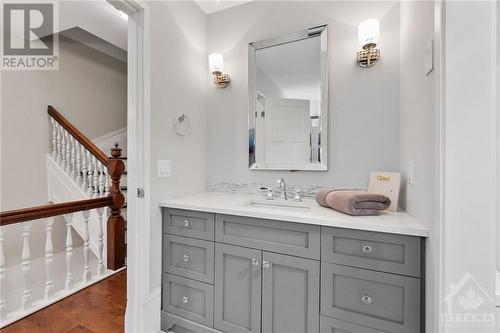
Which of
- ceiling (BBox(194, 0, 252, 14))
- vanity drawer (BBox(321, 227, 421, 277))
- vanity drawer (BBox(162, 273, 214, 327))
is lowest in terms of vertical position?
vanity drawer (BBox(162, 273, 214, 327))

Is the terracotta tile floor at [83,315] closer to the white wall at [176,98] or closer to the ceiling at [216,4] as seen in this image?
the white wall at [176,98]

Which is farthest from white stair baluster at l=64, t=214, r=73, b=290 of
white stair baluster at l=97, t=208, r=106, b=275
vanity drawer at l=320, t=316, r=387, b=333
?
vanity drawer at l=320, t=316, r=387, b=333

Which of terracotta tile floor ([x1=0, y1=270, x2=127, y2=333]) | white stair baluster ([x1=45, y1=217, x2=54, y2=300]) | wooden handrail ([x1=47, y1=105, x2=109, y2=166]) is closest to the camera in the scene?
terracotta tile floor ([x1=0, y1=270, x2=127, y2=333])

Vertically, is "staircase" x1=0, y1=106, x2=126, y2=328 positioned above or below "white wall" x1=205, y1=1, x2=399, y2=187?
below

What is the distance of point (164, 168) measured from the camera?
1.66 m

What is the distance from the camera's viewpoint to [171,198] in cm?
173

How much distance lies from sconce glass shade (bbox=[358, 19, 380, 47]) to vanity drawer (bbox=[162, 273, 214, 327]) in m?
1.84

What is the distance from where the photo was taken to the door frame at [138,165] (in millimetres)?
1492

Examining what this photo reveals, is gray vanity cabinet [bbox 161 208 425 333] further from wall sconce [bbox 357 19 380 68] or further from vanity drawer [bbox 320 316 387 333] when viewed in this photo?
wall sconce [bbox 357 19 380 68]

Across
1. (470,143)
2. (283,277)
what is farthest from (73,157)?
(470,143)

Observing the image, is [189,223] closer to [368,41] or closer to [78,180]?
[368,41]

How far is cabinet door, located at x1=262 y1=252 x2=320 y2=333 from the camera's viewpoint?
121 centimetres

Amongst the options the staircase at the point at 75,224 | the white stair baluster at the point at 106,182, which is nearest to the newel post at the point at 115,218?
the staircase at the point at 75,224

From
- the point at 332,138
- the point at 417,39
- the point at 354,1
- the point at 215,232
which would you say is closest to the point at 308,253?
the point at 215,232
